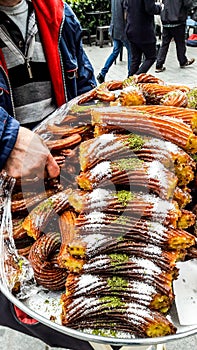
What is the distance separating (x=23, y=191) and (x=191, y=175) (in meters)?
0.59

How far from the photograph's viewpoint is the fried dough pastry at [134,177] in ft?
4.02

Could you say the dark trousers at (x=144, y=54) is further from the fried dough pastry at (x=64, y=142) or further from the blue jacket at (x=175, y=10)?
the fried dough pastry at (x=64, y=142)

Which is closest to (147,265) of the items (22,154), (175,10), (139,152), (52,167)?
(139,152)

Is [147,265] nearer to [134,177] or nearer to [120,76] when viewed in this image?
[134,177]

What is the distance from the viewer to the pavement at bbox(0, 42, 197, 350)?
7.75ft

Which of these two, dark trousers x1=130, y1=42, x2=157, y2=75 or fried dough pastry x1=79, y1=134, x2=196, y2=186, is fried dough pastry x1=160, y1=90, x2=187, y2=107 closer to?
fried dough pastry x1=79, y1=134, x2=196, y2=186

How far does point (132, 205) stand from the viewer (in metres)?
1.19

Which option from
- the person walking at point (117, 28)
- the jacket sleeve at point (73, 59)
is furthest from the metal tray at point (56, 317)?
the person walking at point (117, 28)

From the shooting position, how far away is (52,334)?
1.81 m

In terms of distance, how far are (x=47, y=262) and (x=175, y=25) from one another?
598 centimetres

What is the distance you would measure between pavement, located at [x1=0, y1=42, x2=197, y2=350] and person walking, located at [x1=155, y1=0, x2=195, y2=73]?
0.57ft

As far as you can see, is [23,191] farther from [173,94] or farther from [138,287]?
[173,94]

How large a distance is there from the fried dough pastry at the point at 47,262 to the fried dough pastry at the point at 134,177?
8.0 inches

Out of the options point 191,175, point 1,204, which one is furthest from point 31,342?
point 191,175
